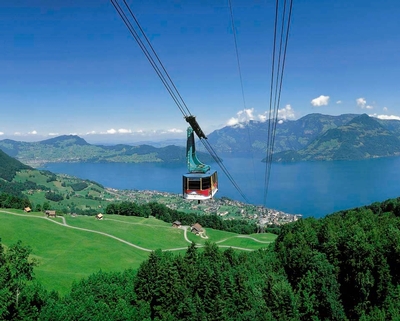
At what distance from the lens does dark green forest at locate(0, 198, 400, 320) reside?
75.3ft

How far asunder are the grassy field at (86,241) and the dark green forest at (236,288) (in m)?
9.59

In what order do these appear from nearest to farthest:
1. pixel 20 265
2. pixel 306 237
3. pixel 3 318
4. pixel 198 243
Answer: pixel 3 318, pixel 20 265, pixel 306 237, pixel 198 243

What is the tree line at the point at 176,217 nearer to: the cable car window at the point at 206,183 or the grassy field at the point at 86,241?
the grassy field at the point at 86,241

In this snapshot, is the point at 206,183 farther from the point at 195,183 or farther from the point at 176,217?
the point at 176,217

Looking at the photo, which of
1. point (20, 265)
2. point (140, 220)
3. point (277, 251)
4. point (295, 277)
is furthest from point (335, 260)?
point (140, 220)

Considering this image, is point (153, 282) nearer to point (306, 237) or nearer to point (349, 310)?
point (349, 310)

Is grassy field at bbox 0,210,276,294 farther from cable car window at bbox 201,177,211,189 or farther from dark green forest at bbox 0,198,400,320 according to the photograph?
cable car window at bbox 201,177,211,189

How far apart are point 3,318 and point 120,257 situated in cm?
2998

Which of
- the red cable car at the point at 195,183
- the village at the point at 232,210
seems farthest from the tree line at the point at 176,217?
the red cable car at the point at 195,183

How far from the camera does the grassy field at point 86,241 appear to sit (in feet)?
143

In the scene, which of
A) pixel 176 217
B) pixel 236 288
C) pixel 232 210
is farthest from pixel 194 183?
pixel 232 210

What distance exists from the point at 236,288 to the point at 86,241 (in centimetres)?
3933

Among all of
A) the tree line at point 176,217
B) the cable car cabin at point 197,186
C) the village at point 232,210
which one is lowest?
the village at point 232,210

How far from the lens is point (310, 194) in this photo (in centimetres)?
17375
